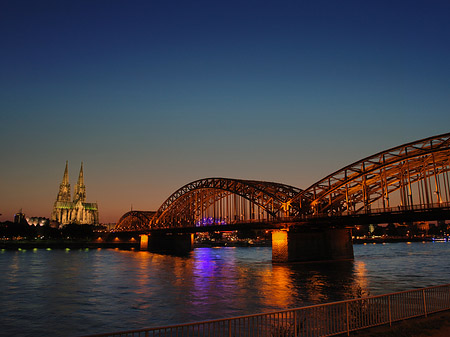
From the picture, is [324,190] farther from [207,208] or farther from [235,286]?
[207,208]

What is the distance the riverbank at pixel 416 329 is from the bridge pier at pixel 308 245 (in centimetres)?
5682

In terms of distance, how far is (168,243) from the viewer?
147 meters

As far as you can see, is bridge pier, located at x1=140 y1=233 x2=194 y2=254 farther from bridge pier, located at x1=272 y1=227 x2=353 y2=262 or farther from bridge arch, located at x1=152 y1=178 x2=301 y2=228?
bridge pier, located at x1=272 y1=227 x2=353 y2=262

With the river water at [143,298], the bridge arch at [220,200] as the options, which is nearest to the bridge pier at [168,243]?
the bridge arch at [220,200]

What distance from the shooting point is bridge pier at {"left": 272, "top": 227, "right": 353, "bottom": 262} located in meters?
73.4

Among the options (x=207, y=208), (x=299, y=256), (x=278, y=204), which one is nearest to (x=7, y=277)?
(x=299, y=256)

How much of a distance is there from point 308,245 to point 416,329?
202 ft

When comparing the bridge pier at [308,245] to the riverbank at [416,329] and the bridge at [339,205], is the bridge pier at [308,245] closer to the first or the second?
the bridge at [339,205]

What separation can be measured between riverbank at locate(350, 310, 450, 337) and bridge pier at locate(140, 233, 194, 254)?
418ft

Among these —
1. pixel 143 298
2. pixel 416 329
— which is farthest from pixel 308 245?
pixel 416 329

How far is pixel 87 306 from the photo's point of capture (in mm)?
32500

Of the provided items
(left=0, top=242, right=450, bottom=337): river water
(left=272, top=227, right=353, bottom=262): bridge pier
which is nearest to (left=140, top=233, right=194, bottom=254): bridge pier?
(left=272, top=227, right=353, bottom=262): bridge pier

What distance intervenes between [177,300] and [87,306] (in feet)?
24.7

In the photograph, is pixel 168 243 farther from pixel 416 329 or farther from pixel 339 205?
pixel 416 329
